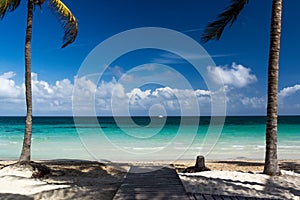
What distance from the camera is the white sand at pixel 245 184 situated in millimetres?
6961

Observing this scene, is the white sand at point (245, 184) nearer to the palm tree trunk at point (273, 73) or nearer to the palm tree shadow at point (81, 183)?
the palm tree trunk at point (273, 73)

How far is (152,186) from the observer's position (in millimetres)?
6293

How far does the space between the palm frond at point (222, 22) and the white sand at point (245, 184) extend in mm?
4483

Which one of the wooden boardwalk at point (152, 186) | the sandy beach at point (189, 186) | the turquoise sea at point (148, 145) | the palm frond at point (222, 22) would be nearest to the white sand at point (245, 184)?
the sandy beach at point (189, 186)

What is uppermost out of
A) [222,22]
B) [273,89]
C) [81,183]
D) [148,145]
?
[222,22]

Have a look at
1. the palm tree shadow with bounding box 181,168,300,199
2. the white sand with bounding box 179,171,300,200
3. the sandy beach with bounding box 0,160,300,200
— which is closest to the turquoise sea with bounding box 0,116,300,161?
the sandy beach with bounding box 0,160,300,200

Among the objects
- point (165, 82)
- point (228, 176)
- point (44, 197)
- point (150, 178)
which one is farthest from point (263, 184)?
point (165, 82)

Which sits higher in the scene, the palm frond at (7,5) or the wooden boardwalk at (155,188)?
the palm frond at (7,5)

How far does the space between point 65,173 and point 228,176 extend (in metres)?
5.47

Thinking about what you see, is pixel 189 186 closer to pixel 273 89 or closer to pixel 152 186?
pixel 152 186

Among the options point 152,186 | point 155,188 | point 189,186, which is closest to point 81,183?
point 189,186

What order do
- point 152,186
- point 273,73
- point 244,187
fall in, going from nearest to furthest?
1. point 152,186
2. point 244,187
3. point 273,73

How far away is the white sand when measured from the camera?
22.8ft

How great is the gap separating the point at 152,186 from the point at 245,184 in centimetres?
294
